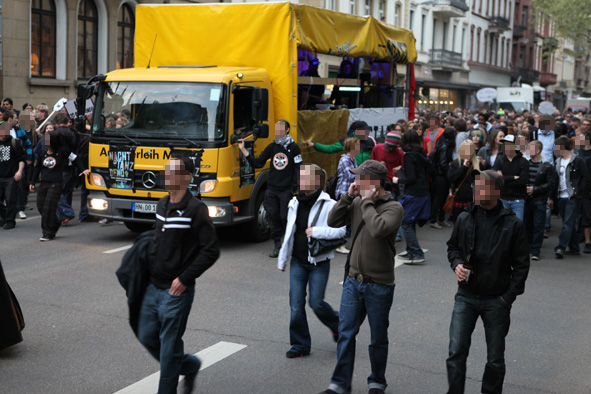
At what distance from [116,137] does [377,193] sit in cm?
623

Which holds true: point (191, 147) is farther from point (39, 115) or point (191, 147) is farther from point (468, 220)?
point (39, 115)

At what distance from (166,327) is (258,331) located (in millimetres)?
2358

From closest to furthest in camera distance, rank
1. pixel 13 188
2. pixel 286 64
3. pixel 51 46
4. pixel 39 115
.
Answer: pixel 286 64 → pixel 13 188 → pixel 39 115 → pixel 51 46

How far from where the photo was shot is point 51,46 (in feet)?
77.7

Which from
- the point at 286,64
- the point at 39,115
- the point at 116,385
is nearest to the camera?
the point at 116,385

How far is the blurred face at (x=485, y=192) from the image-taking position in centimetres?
498

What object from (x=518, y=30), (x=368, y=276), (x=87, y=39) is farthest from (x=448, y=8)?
(x=368, y=276)

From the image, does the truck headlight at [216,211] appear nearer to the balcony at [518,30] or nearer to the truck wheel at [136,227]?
the truck wheel at [136,227]

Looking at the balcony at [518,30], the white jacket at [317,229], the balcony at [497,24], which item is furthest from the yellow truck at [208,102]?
the balcony at [518,30]

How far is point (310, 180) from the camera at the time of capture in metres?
6.11

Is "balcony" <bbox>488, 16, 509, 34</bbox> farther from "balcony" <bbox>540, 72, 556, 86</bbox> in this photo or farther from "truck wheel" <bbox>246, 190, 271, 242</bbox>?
"truck wheel" <bbox>246, 190, 271, 242</bbox>

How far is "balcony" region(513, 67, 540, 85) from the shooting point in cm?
7181

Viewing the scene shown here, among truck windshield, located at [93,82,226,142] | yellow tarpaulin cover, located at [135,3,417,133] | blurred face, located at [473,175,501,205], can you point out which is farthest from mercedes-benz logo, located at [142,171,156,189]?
blurred face, located at [473,175,501,205]

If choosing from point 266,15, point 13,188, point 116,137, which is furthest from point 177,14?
point 13,188
